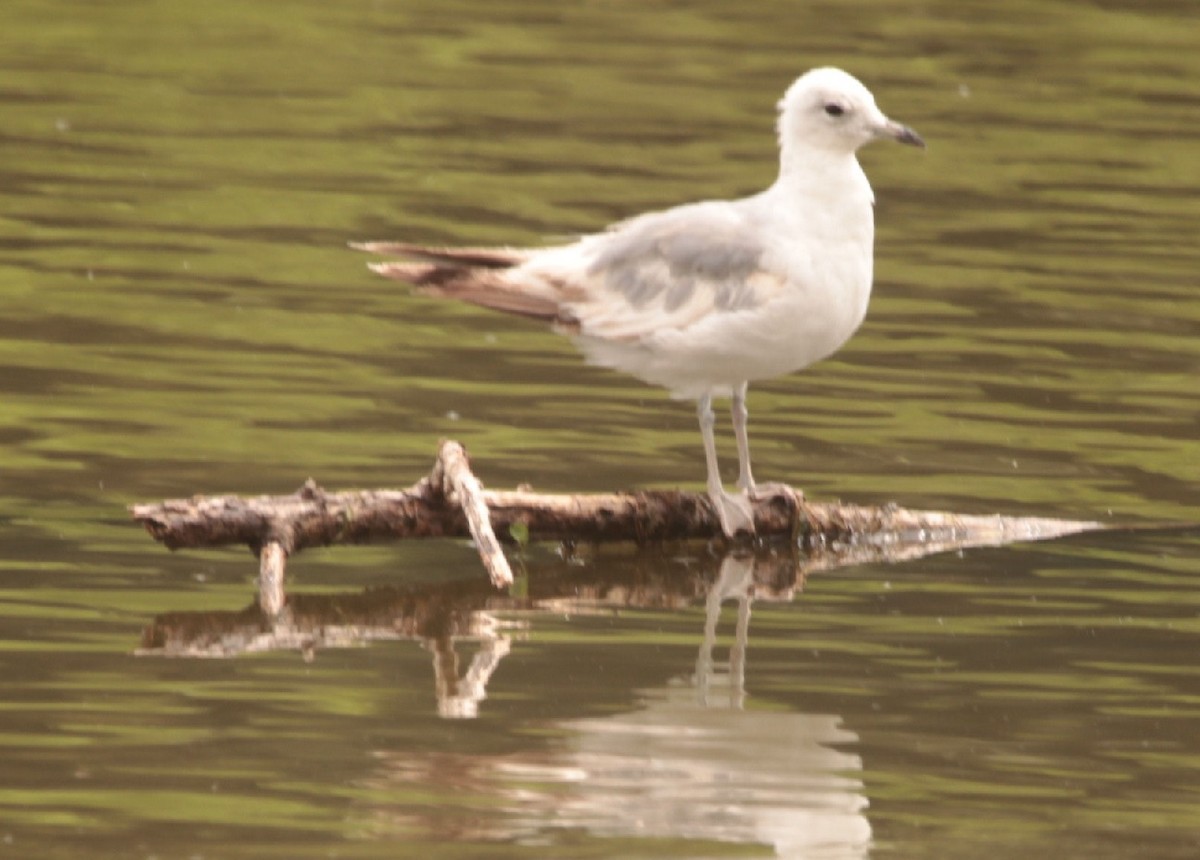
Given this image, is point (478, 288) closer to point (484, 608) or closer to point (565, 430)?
point (484, 608)

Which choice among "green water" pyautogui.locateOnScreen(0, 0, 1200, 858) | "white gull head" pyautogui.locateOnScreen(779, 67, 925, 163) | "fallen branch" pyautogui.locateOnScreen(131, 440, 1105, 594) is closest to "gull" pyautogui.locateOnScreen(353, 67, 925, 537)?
"white gull head" pyautogui.locateOnScreen(779, 67, 925, 163)

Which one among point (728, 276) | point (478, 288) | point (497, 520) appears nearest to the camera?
point (497, 520)

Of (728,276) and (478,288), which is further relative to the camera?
(478,288)

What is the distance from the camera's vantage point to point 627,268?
10.3m

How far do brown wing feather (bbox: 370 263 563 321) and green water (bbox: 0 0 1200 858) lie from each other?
0.92m

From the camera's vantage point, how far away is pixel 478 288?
10.3m

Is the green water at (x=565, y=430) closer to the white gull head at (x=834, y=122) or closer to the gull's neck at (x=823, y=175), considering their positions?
the gull's neck at (x=823, y=175)

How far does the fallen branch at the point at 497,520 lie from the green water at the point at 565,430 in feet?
0.54

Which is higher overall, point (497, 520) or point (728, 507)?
point (728, 507)

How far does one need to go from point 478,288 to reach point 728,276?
96 cm

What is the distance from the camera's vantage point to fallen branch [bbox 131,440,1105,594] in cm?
926

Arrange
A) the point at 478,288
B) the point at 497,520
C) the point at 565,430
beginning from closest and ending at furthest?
the point at 497,520 < the point at 478,288 < the point at 565,430

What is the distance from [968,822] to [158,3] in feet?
58.2

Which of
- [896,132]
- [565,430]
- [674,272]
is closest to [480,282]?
[674,272]
